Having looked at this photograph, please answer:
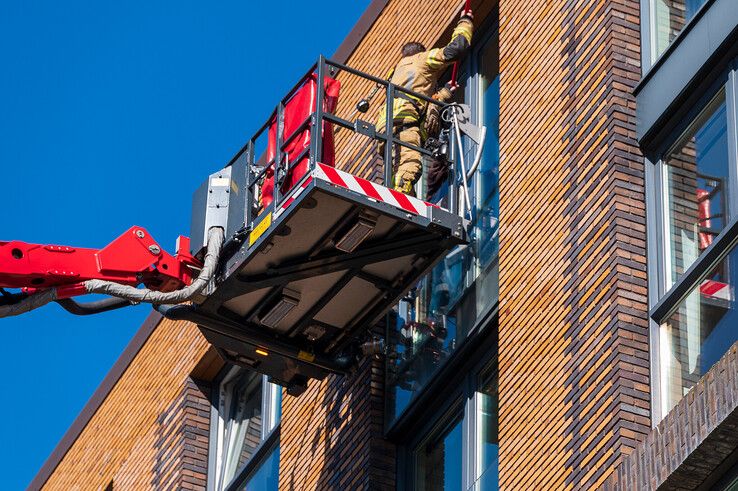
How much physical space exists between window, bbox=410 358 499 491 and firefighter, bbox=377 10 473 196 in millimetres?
2015

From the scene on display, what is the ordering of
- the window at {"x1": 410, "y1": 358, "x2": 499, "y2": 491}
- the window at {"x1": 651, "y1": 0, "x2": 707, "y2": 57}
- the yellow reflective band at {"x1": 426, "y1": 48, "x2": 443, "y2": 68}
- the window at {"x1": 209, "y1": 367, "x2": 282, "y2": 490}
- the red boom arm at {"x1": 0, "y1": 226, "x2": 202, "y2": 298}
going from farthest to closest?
the window at {"x1": 209, "y1": 367, "x2": 282, "y2": 490} → the yellow reflective band at {"x1": 426, "y1": 48, "x2": 443, "y2": 68} → the red boom arm at {"x1": 0, "y1": 226, "x2": 202, "y2": 298} → the window at {"x1": 410, "y1": 358, "x2": 499, "y2": 491} → the window at {"x1": 651, "y1": 0, "x2": 707, "y2": 57}

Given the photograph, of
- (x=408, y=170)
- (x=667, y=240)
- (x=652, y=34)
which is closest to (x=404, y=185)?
(x=408, y=170)

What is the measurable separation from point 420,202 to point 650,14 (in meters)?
2.51

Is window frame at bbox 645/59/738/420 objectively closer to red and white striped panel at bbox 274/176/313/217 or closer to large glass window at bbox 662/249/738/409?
large glass window at bbox 662/249/738/409

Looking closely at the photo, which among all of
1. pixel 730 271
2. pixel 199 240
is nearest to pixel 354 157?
pixel 199 240

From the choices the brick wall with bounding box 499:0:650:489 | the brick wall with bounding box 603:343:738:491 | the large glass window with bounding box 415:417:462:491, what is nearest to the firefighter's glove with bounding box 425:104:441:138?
the brick wall with bounding box 499:0:650:489

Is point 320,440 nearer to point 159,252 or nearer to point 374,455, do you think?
point 374,455

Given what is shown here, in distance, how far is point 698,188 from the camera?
45.2 feet

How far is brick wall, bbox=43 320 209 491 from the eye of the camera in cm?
2244

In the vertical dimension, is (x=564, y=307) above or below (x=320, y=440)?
below

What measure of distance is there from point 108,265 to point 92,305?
481 mm

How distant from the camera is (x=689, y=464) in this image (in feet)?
38.8

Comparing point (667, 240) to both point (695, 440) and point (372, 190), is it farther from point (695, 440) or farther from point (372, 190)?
point (372, 190)

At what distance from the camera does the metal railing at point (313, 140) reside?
52.2 feet
